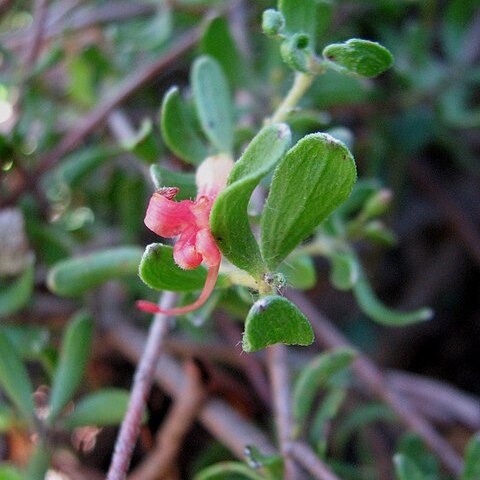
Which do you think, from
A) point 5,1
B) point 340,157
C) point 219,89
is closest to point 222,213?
point 340,157

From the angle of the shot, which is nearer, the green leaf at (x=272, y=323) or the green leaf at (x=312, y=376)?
the green leaf at (x=272, y=323)

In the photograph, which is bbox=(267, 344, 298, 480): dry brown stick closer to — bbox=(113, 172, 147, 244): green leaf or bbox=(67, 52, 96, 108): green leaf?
bbox=(113, 172, 147, 244): green leaf

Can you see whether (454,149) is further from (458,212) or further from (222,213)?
(222,213)

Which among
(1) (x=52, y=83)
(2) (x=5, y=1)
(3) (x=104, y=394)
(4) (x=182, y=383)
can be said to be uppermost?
(2) (x=5, y=1)

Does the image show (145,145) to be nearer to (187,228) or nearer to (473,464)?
(187,228)

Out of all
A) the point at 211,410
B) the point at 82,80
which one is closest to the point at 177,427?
the point at 211,410

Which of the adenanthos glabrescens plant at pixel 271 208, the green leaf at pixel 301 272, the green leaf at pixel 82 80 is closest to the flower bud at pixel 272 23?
the adenanthos glabrescens plant at pixel 271 208

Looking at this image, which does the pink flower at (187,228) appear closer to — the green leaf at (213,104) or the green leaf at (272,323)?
the green leaf at (272,323)
